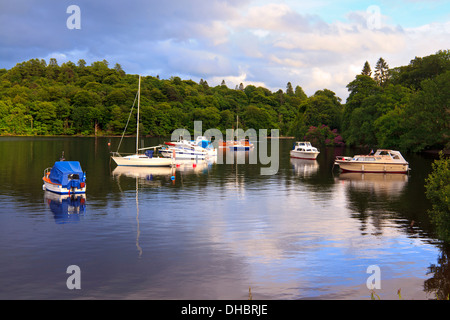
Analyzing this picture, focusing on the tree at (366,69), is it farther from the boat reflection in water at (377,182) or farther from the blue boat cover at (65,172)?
the blue boat cover at (65,172)

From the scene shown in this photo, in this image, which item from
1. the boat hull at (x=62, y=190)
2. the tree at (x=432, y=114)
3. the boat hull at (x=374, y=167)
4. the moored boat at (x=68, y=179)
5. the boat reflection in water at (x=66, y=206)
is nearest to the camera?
the boat reflection in water at (x=66, y=206)

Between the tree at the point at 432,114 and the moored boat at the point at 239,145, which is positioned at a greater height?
the tree at the point at 432,114

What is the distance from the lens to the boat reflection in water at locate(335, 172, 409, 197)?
44.3 m

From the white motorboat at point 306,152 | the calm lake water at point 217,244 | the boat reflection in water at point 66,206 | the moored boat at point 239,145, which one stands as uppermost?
the moored boat at point 239,145

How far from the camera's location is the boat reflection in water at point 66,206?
27906 mm

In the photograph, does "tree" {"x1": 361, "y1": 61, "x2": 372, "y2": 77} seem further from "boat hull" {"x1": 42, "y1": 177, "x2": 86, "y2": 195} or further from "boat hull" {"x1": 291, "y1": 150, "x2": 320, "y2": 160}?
"boat hull" {"x1": 42, "y1": 177, "x2": 86, "y2": 195}

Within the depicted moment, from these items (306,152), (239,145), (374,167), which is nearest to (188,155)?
(306,152)

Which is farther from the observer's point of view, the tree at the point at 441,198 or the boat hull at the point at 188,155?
the boat hull at the point at 188,155

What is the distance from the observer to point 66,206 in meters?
32.1

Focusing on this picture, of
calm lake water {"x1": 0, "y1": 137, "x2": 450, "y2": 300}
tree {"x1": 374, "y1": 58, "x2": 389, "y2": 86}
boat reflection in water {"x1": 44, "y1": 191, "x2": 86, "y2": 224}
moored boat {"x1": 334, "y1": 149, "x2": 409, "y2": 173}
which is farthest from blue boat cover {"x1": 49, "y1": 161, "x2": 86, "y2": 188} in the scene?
tree {"x1": 374, "y1": 58, "x2": 389, "y2": 86}

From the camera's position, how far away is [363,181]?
52250 millimetres

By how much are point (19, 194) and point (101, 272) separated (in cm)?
2402

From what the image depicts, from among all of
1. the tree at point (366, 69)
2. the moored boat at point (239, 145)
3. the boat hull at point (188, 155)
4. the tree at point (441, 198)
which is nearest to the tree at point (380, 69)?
the tree at point (366, 69)

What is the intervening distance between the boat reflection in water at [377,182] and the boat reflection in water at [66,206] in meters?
28.6
